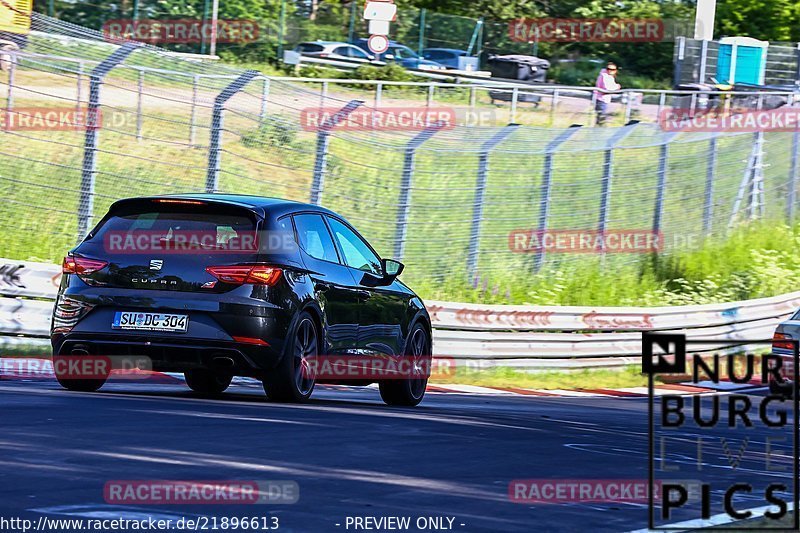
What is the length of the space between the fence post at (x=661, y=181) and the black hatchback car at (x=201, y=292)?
13.7m

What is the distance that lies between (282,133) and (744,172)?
1045 cm

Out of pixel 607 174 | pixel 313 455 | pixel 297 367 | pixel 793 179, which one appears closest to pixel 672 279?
pixel 607 174

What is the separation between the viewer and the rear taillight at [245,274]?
423 inches

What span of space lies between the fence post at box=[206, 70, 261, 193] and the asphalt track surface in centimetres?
494

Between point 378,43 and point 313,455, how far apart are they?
40.6 m

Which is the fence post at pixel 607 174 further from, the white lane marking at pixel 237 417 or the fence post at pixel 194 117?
the white lane marking at pixel 237 417

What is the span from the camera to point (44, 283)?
14602mm

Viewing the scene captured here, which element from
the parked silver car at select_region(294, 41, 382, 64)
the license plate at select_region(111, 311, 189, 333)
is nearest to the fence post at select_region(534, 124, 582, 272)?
the license plate at select_region(111, 311, 189, 333)

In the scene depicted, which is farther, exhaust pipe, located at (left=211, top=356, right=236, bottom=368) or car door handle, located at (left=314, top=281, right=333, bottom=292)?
car door handle, located at (left=314, top=281, right=333, bottom=292)

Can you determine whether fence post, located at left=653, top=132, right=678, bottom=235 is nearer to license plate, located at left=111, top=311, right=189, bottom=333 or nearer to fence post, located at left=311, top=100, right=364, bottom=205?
fence post, located at left=311, top=100, right=364, bottom=205

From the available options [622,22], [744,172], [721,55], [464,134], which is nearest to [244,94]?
[464,134]

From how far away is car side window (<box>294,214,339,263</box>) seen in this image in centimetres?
1148

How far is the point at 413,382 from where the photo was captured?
1315 cm

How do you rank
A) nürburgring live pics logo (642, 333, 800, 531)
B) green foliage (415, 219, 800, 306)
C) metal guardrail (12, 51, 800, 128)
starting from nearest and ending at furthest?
nürburgring live pics logo (642, 333, 800, 531)
metal guardrail (12, 51, 800, 128)
green foliage (415, 219, 800, 306)
